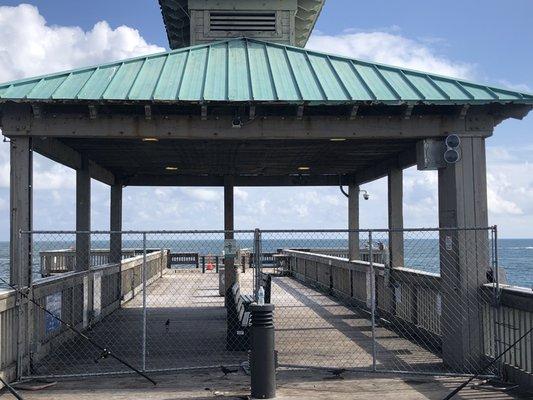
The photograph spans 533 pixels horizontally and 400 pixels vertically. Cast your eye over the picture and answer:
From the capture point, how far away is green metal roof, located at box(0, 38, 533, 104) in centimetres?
976

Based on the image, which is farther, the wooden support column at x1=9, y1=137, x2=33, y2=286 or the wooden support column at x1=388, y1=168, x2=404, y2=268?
the wooden support column at x1=388, y1=168, x2=404, y2=268

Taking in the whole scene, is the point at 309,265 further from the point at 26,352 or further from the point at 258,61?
the point at 26,352

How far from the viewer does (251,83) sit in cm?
1051

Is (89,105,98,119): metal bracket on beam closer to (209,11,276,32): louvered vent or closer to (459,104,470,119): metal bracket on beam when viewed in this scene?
(459,104,470,119): metal bracket on beam

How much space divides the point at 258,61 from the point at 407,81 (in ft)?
9.28

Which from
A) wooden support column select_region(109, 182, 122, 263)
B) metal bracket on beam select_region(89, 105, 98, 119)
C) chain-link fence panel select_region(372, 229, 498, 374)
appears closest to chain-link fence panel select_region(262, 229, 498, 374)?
chain-link fence panel select_region(372, 229, 498, 374)

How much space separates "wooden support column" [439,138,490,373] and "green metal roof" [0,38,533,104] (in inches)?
44.2

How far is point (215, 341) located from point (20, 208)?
4.77 meters

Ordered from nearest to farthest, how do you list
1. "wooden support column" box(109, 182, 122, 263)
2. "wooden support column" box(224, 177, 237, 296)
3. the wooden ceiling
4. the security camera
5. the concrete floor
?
the concrete floor < the security camera < the wooden ceiling < "wooden support column" box(109, 182, 122, 263) < "wooden support column" box(224, 177, 237, 296)

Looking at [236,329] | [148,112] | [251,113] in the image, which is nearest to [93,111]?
[148,112]

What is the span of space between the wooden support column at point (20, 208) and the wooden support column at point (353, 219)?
1091 centimetres

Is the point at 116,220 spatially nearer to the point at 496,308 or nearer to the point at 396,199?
the point at 396,199

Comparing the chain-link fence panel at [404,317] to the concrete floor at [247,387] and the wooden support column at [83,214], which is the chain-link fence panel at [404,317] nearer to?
the concrete floor at [247,387]

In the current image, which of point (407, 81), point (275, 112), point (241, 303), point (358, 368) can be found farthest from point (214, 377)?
point (407, 81)
